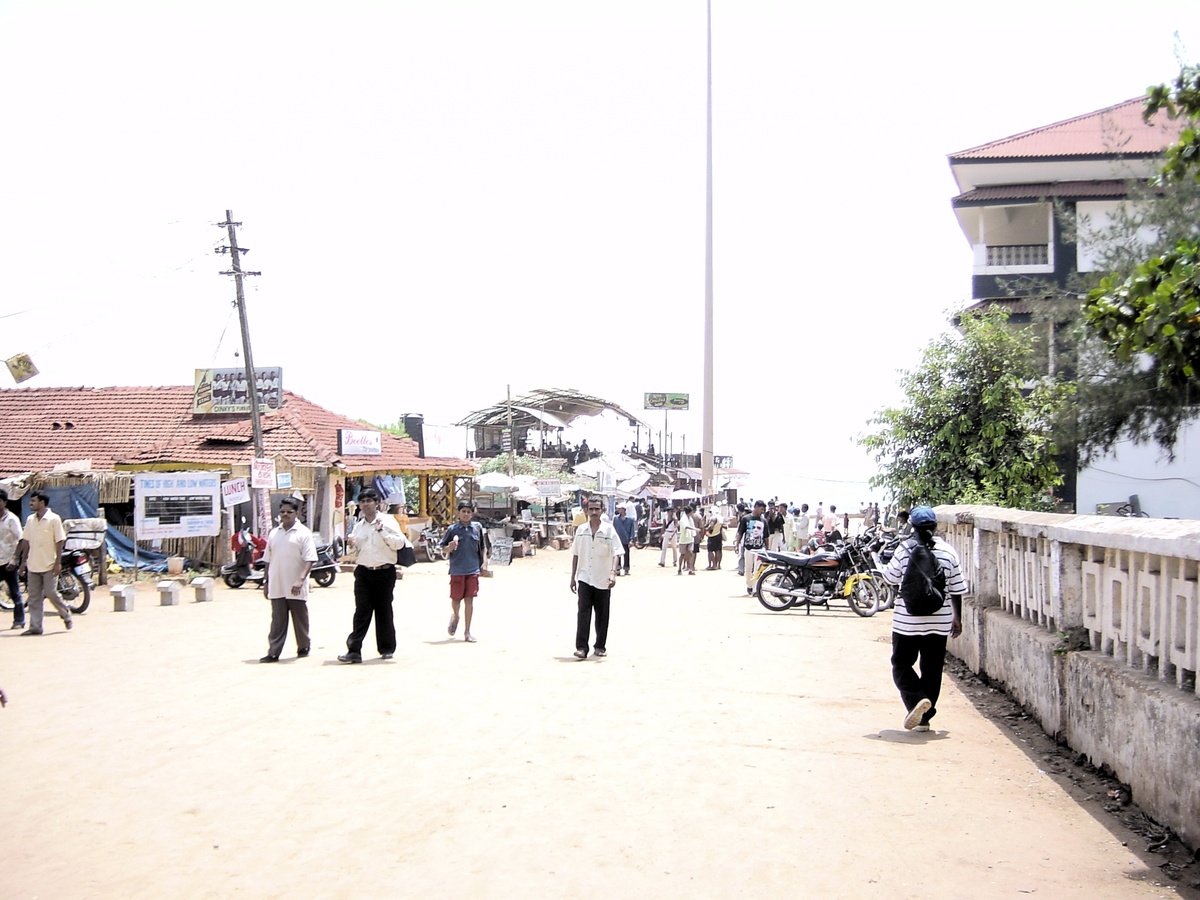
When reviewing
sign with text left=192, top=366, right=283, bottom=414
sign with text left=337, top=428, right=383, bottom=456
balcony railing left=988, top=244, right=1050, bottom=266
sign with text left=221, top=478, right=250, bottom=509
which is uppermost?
balcony railing left=988, top=244, right=1050, bottom=266

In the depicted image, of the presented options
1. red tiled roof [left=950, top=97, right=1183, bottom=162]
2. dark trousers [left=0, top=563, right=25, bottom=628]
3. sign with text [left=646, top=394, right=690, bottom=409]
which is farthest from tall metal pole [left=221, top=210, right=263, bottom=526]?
sign with text [left=646, top=394, right=690, bottom=409]

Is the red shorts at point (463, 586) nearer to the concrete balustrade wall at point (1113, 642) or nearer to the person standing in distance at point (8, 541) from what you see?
the person standing in distance at point (8, 541)

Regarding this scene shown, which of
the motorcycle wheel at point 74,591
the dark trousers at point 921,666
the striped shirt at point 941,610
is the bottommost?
the motorcycle wheel at point 74,591

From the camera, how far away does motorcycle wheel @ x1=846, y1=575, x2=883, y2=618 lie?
18156 mm

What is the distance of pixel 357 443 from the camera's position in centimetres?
3089

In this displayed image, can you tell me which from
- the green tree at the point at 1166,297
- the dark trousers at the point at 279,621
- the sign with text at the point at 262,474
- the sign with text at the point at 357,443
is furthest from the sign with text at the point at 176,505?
the green tree at the point at 1166,297

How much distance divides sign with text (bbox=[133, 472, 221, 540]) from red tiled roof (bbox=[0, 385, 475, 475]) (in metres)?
2.86

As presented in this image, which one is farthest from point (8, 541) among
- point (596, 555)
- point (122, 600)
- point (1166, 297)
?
point (1166, 297)

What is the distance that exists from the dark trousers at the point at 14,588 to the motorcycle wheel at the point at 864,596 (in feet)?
39.1

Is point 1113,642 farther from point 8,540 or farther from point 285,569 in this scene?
point 8,540

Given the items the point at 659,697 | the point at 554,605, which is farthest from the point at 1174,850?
the point at 554,605

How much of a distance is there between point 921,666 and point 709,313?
35.9 metres

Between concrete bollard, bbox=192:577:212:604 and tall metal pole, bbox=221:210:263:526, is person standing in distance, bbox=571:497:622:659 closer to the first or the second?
concrete bollard, bbox=192:577:212:604

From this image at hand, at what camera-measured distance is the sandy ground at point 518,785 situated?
199 inches
